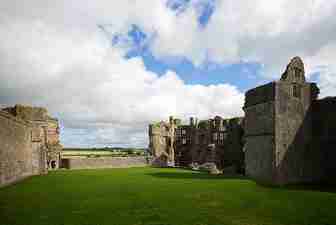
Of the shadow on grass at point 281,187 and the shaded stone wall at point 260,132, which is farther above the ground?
the shaded stone wall at point 260,132

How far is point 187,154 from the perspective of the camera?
162ft

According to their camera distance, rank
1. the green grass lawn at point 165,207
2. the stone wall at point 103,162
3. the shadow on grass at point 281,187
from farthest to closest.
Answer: the stone wall at point 103,162 < the shadow on grass at point 281,187 < the green grass lawn at point 165,207

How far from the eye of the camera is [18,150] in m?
21.7

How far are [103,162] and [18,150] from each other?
1906 cm

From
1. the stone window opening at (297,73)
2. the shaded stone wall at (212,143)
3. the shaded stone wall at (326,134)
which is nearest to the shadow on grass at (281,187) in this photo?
the shaded stone wall at (326,134)

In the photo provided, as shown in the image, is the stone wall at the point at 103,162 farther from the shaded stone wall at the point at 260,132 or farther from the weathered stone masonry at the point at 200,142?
the shaded stone wall at the point at 260,132

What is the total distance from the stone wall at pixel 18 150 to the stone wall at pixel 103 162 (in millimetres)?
8125

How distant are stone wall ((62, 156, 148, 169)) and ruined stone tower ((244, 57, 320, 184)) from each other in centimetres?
2363

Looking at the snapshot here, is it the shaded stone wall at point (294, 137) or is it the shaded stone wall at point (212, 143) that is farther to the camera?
the shaded stone wall at point (212, 143)

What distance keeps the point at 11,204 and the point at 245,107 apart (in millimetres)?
17765

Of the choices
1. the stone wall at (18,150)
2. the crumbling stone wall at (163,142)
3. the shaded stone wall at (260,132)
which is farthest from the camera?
the crumbling stone wall at (163,142)

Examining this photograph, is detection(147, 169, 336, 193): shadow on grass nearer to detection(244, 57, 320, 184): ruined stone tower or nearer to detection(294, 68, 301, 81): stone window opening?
detection(244, 57, 320, 184): ruined stone tower

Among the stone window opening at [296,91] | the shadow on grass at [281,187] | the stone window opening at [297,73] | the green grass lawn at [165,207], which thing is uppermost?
the stone window opening at [297,73]

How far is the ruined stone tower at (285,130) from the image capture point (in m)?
20.1
